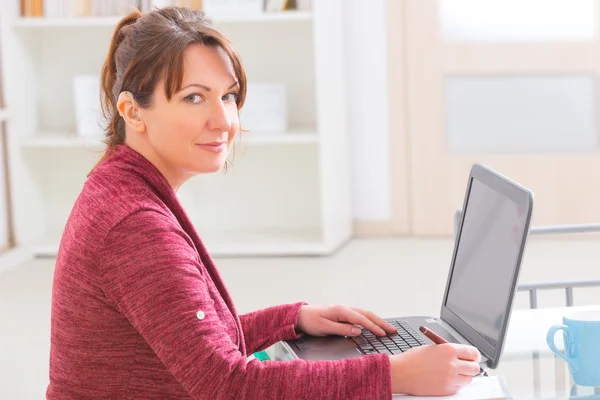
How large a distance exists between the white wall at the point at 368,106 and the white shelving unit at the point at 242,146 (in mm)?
103

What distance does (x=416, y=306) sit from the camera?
11.2ft

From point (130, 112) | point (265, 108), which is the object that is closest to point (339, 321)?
point (130, 112)

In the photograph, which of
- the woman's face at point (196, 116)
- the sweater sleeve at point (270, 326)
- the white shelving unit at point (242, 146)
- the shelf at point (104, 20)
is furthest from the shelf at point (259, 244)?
the woman's face at point (196, 116)

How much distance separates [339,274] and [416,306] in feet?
1.87

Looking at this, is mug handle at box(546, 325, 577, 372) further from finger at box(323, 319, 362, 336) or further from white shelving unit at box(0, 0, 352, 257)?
white shelving unit at box(0, 0, 352, 257)

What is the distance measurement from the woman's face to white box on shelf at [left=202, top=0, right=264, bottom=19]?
110 inches

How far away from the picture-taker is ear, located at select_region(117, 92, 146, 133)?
4.62 feet

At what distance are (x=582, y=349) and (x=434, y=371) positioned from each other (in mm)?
201

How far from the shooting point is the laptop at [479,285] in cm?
136

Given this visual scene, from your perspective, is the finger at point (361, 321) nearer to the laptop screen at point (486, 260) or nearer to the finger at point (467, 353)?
the laptop screen at point (486, 260)

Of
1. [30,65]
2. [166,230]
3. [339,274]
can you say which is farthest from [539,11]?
[166,230]

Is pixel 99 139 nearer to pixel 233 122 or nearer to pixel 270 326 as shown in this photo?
pixel 270 326

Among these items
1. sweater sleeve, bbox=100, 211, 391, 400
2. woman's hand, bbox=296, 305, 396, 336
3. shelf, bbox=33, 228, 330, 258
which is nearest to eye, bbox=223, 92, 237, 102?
sweater sleeve, bbox=100, 211, 391, 400

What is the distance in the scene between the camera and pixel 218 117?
1393mm
